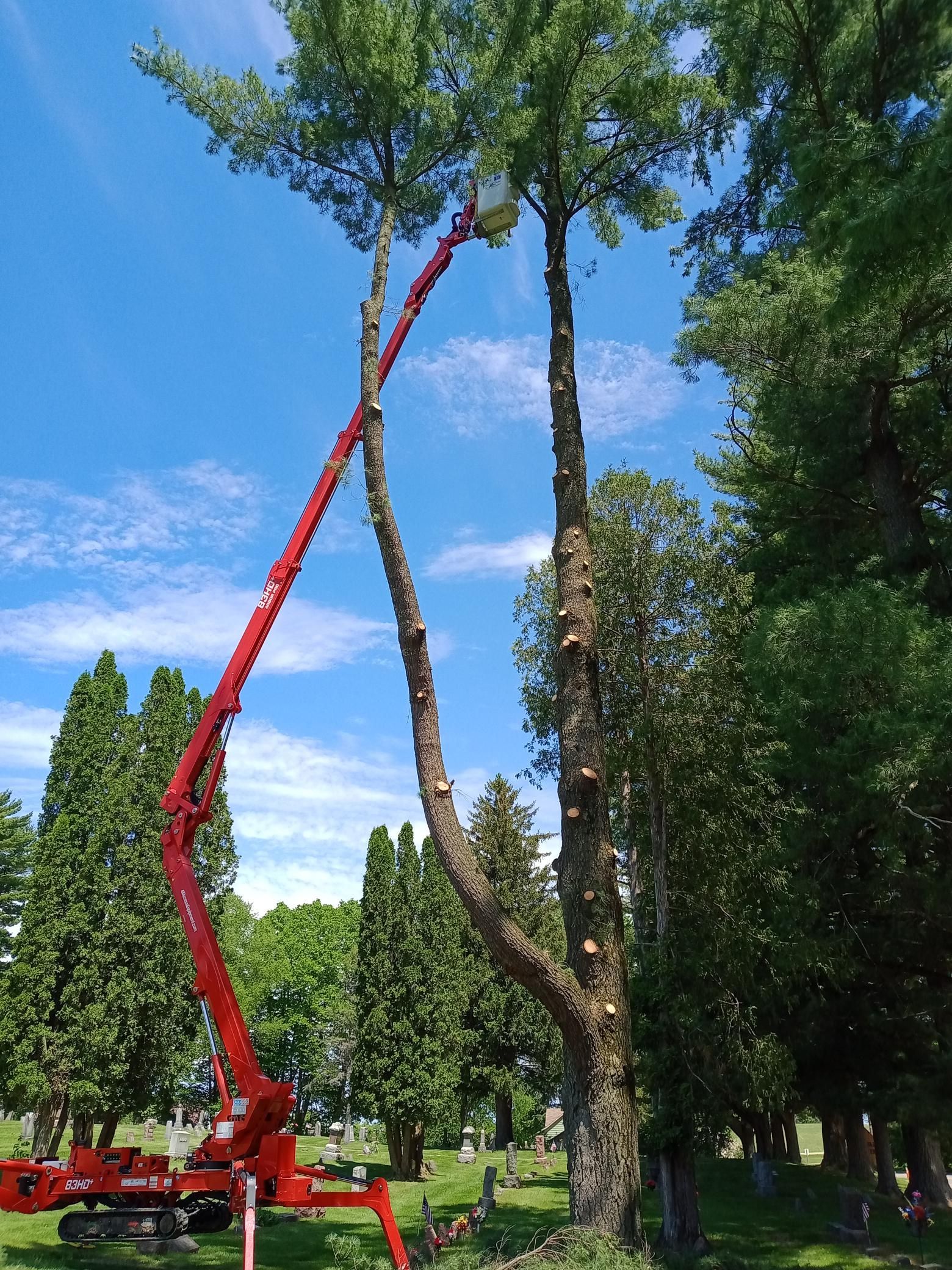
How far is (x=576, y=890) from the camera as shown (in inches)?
244

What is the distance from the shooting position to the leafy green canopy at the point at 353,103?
8.05 meters

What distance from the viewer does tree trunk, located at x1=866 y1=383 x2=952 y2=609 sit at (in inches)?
410

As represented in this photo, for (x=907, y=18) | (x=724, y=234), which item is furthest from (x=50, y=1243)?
(x=907, y=18)

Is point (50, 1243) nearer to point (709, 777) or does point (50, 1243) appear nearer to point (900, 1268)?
point (709, 777)

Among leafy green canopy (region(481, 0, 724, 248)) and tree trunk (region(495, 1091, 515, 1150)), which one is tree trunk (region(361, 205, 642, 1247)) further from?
tree trunk (region(495, 1091, 515, 1150))

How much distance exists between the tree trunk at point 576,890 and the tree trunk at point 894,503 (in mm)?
5169

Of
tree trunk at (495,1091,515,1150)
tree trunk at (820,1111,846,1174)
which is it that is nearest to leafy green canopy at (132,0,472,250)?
tree trunk at (820,1111,846,1174)

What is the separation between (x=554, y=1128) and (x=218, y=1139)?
35.7 m

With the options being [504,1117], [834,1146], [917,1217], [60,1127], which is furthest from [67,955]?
[834,1146]

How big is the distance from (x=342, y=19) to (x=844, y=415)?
736 cm

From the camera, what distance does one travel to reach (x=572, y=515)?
7.47m

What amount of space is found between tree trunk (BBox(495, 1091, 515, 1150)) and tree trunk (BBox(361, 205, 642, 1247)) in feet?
84.7

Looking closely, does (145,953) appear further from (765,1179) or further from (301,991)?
(301,991)

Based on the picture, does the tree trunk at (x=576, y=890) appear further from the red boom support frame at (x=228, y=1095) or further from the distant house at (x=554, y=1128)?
the distant house at (x=554, y=1128)
